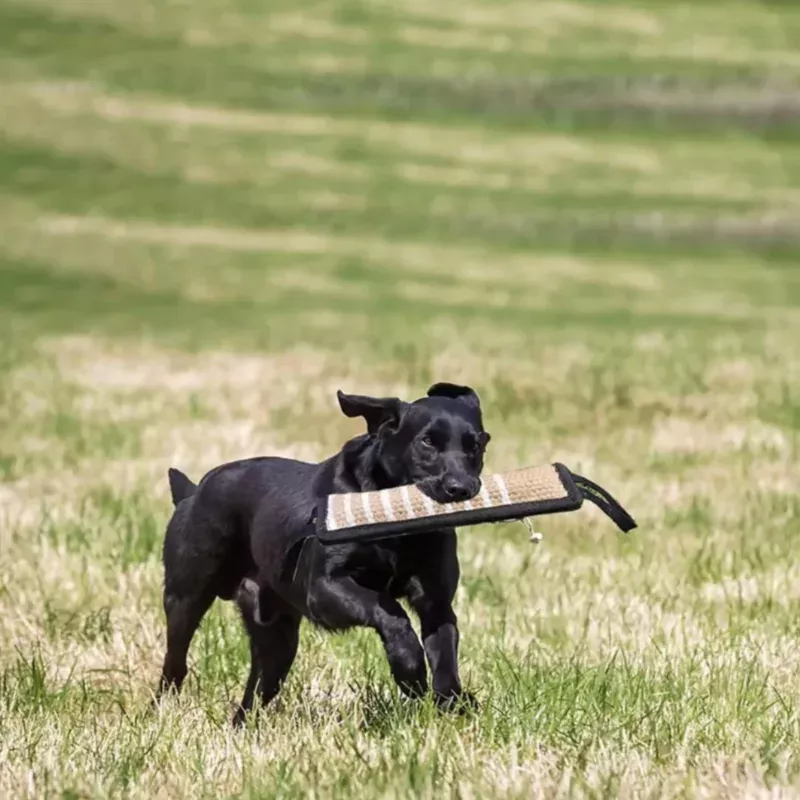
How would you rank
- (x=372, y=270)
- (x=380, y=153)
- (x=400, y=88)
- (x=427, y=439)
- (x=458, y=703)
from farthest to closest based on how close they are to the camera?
(x=400, y=88)
(x=380, y=153)
(x=372, y=270)
(x=427, y=439)
(x=458, y=703)

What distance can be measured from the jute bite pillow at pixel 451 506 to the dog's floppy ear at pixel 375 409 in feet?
0.87

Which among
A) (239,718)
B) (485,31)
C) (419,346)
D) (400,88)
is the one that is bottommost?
(419,346)

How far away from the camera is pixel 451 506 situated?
179 inches

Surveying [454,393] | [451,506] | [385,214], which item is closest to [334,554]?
[451,506]

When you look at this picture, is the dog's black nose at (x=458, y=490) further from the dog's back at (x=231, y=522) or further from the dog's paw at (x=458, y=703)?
the dog's back at (x=231, y=522)

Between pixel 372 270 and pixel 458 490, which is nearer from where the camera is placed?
pixel 458 490

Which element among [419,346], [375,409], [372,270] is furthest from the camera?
[372,270]

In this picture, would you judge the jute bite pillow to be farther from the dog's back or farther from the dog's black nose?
the dog's back

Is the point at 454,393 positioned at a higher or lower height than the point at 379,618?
higher

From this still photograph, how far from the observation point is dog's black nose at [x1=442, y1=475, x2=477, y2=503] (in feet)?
14.9

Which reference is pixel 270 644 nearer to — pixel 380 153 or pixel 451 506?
pixel 451 506

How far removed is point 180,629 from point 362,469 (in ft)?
2.88

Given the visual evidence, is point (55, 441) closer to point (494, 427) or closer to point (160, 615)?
point (494, 427)

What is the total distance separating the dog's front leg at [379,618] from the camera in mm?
4512
